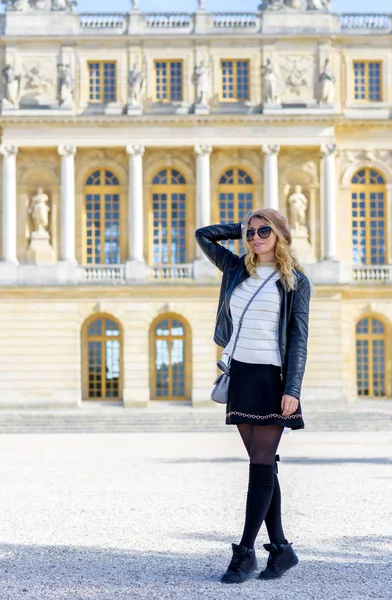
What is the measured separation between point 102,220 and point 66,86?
4.70 m

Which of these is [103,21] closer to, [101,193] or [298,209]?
Result: [101,193]

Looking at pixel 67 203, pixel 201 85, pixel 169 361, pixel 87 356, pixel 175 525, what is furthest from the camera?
pixel 169 361

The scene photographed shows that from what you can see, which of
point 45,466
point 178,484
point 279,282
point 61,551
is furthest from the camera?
point 45,466

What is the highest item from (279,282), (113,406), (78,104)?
(78,104)

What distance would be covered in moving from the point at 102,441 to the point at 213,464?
7442 mm

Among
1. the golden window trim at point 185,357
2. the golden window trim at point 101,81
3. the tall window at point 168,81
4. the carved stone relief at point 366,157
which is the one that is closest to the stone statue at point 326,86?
the carved stone relief at point 366,157

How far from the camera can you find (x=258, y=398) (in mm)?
6797

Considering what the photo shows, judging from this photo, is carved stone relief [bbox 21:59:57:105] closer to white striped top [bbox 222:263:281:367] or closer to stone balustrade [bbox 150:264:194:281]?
stone balustrade [bbox 150:264:194:281]

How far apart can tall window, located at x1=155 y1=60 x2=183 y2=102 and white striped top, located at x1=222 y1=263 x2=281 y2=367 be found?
2842 cm

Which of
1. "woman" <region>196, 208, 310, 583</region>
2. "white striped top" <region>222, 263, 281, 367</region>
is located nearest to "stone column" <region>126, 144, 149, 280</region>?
"woman" <region>196, 208, 310, 583</region>

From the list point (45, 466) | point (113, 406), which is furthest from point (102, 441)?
point (113, 406)

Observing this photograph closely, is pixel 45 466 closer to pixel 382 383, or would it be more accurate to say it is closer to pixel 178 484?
pixel 178 484

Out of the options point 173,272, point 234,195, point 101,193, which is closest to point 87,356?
point 173,272

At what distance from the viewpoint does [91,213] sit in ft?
114
